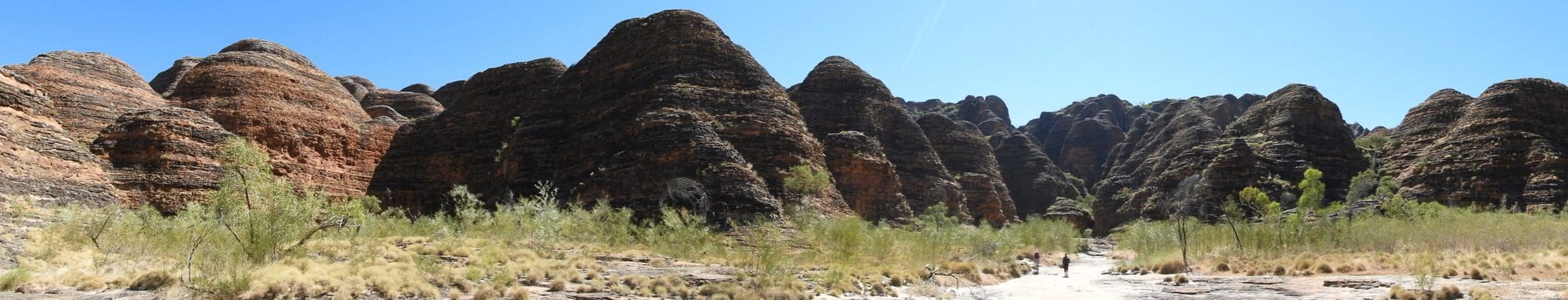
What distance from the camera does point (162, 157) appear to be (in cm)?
3309

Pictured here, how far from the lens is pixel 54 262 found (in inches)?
733

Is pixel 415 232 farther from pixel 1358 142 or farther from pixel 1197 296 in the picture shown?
pixel 1358 142

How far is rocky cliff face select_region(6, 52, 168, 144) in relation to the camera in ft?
118

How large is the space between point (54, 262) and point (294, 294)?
8841mm

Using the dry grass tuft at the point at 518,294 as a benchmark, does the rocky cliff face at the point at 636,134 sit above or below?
above

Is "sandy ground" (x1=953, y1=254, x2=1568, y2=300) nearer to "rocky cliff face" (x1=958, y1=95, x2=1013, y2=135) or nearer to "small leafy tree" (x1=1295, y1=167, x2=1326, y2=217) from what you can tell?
"small leafy tree" (x1=1295, y1=167, x2=1326, y2=217)

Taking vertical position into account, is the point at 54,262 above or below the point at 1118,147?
below

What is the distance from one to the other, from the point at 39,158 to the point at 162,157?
442cm

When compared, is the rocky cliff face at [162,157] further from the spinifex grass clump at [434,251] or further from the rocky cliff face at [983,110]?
the rocky cliff face at [983,110]

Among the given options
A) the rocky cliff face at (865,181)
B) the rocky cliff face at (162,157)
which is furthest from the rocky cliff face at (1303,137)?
the rocky cliff face at (162,157)

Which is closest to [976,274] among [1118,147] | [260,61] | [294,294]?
[294,294]

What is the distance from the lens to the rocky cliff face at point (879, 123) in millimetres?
49125

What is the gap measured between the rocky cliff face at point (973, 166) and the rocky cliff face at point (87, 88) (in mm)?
48147

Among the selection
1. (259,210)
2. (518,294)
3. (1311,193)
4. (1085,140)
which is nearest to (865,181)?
(1311,193)
